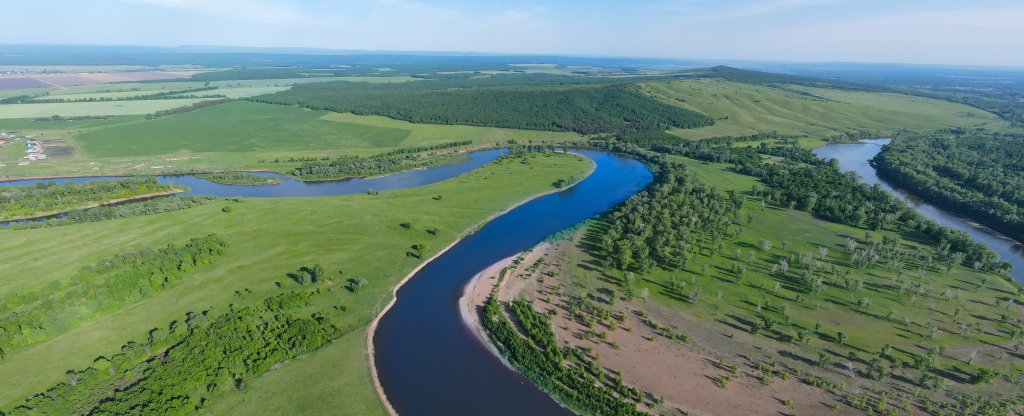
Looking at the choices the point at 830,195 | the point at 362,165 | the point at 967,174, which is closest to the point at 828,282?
the point at 830,195

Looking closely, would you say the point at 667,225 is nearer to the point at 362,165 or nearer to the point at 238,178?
the point at 362,165

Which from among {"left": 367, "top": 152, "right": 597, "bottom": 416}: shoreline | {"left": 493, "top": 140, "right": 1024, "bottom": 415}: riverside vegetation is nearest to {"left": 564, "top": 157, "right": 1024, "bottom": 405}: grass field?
{"left": 493, "top": 140, "right": 1024, "bottom": 415}: riverside vegetation

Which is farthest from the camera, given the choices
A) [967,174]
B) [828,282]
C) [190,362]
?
[967,174]

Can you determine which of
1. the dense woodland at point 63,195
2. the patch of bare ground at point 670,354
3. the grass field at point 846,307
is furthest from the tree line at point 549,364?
the dense woodland at point 63,195

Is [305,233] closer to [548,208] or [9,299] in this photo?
[9,299]

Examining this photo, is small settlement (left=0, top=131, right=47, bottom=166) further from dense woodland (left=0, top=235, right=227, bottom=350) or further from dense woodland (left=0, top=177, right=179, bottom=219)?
dense woodland (left=0, top=235, right=227, bottom=350)

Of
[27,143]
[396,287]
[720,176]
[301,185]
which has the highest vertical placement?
[27,143]
